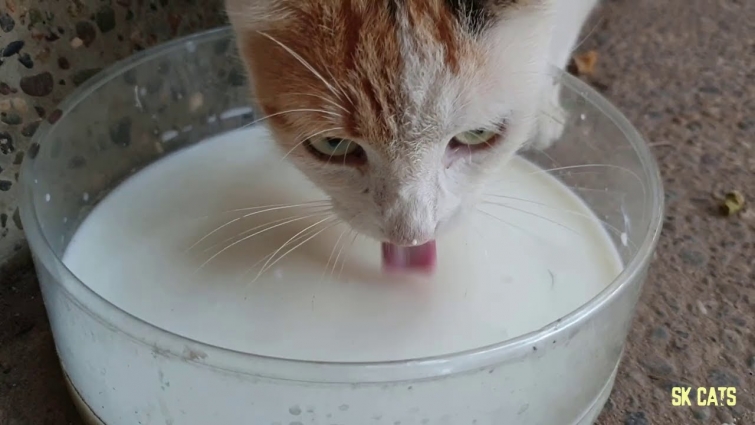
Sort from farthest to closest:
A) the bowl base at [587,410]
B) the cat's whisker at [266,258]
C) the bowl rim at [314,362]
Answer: the cat's whisker at [266,258], the bowl base at [587,410], the bowl rim at [314,362]

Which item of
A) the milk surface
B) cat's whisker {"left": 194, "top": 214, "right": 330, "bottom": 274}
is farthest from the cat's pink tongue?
cat's whisker {"left": 194, "top": 214, "right": 330, "bottom": 274}

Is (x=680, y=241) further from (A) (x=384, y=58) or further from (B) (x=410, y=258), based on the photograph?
(A) (x=384, y=58)

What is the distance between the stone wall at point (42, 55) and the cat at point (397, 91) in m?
0.29

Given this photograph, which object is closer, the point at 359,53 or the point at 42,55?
the point at 359,53

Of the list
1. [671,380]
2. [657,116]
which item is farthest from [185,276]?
[657,116]

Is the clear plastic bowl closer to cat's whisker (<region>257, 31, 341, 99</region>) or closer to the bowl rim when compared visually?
the bowl rim

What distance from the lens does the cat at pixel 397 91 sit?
691mm

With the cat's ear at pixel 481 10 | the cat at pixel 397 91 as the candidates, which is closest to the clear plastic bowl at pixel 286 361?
the cat at pixel 397 91

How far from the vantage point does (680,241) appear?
1.07 meters

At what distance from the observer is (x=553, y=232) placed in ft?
3.33

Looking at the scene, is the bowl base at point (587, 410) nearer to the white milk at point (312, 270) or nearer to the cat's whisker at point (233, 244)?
the white milk at point (312, 270)

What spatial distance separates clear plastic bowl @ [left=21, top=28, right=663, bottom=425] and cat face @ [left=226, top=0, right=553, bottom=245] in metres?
0.14

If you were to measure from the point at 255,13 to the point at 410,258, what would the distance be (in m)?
0.32

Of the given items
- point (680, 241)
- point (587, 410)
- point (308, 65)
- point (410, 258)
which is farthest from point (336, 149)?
point (680, 241)
